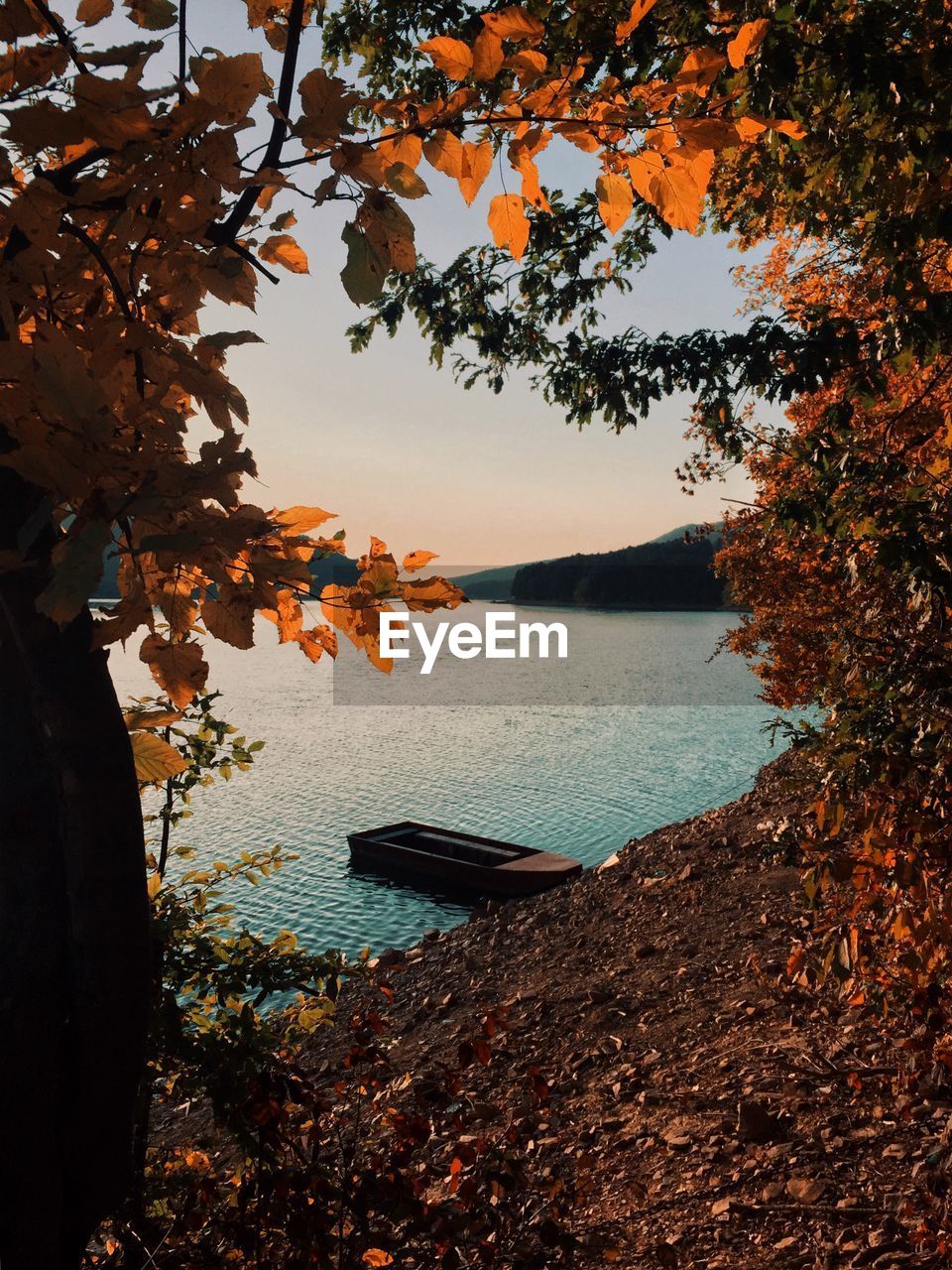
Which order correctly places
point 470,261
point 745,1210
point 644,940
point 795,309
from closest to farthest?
point 745,1210 → point 795,309 → point 470,261 → point 644,940

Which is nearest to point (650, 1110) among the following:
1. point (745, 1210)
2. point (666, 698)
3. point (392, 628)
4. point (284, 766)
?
point (745, 1210)

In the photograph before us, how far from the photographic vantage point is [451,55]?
61.1 inches

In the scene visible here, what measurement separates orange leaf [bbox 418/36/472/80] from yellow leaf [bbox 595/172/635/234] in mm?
486

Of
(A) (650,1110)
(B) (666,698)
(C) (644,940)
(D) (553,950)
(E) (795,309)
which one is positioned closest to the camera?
(A) (650,1110)

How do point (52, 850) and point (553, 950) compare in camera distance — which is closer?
point (52, 850)

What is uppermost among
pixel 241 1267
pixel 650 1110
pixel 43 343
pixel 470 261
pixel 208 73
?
pixel 470 261

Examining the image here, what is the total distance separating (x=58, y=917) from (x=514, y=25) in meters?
1.85

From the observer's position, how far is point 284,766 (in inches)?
1720

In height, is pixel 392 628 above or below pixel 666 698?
above

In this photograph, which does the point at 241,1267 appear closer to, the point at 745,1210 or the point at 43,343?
the point at 745,1210

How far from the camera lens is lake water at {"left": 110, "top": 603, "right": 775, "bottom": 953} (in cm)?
2533

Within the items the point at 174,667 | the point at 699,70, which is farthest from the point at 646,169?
the point at 174,667

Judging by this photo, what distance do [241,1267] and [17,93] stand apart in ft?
13.8

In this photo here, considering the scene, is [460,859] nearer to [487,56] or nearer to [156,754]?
[156,754]
